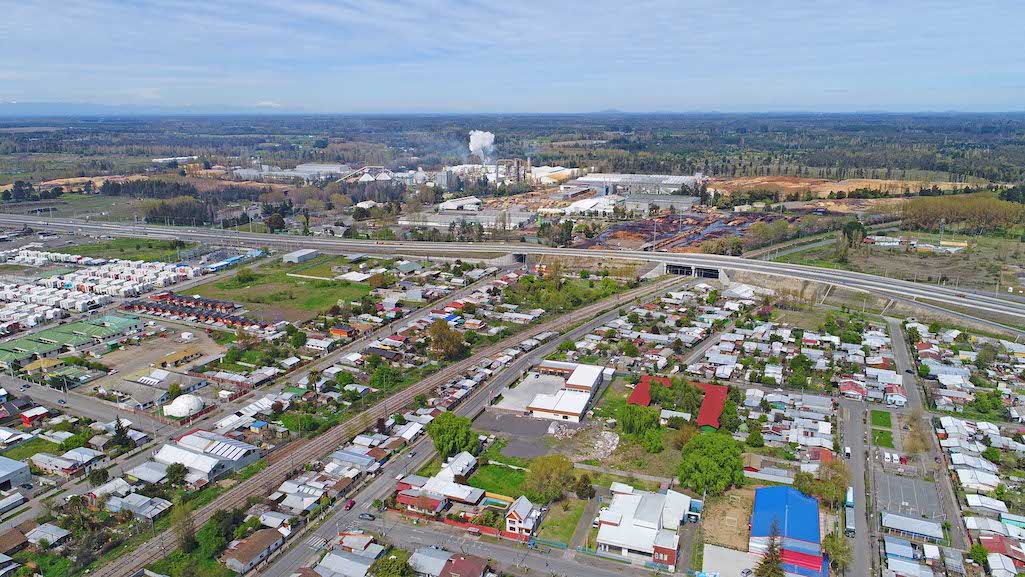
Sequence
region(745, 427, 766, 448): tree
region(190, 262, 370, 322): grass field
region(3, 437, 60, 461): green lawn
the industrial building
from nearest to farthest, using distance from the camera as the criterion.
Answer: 1. region(3, 437, 60, 461): green lawn
2. region(745, 427, 766, 448): tree
3. region(190, 262, 370, 322): grass field
4. the industrial building

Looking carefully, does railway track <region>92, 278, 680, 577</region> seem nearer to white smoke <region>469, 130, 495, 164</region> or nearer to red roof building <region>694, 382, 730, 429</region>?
red roof building <region>694, 382, 730, 429</region>

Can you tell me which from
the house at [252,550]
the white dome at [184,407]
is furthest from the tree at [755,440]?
the white dome at [184,407]

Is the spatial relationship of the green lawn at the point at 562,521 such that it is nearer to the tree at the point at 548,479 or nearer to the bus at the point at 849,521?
the tree at the point at 548,479

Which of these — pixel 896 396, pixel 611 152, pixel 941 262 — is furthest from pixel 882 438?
pixel 611 152

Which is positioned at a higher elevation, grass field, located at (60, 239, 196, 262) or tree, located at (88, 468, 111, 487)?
grass field, located at (60, 239, 196, 262)

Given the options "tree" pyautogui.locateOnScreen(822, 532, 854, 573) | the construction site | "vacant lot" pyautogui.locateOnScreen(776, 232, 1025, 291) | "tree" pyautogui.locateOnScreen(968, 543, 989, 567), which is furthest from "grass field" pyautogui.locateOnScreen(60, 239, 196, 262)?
"tree" pyautogui.locateOnScreen(968, 543, 989, 567)

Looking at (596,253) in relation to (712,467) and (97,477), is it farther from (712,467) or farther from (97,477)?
(97,477)
